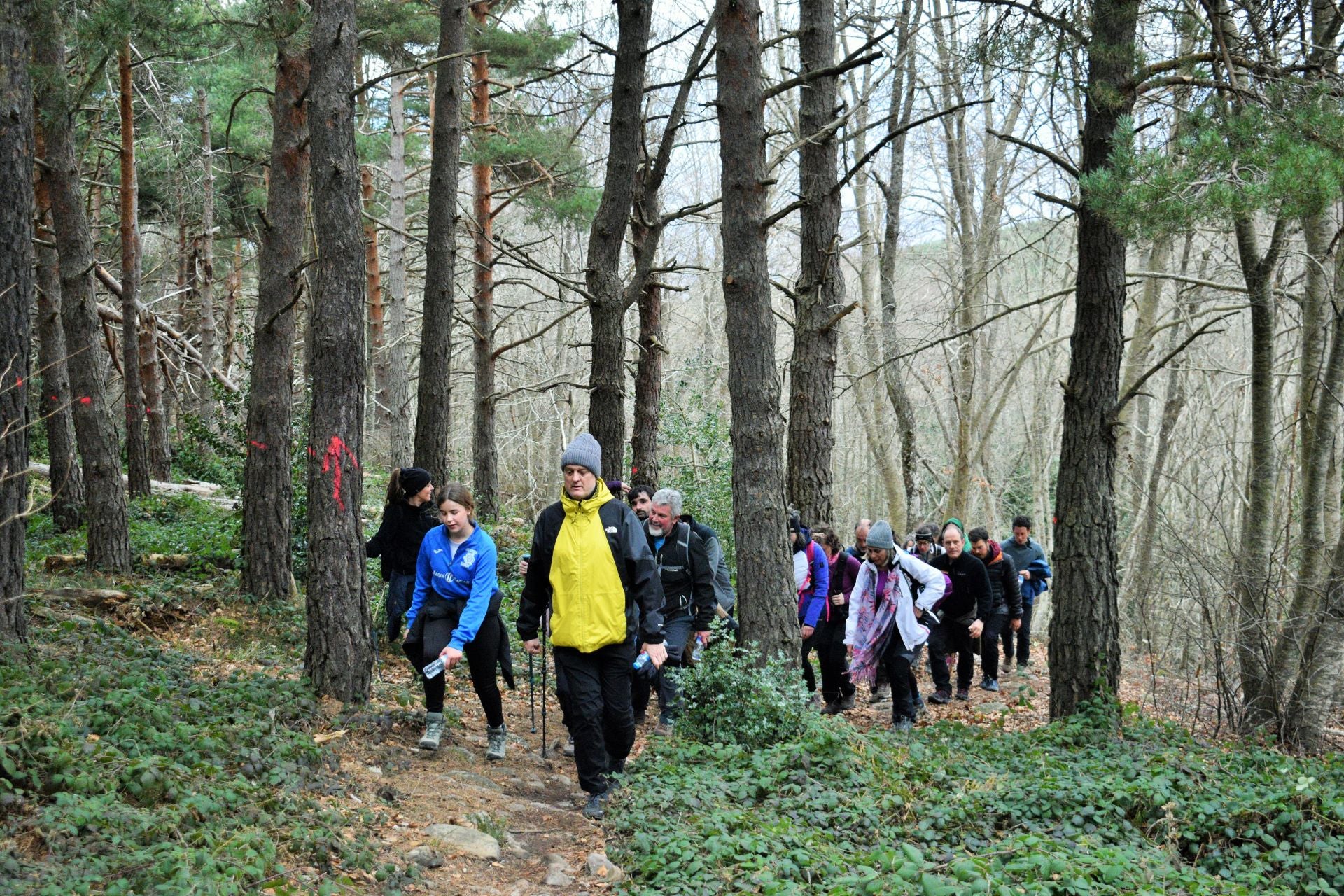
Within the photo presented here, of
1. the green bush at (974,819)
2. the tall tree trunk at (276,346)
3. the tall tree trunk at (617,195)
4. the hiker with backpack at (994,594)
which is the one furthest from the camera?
the hiker with backpack at (994,594)

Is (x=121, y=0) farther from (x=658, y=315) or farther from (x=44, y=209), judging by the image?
(x=658, y=315)

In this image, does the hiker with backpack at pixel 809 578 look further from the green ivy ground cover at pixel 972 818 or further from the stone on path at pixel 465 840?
the stone on path at pixel 465 840

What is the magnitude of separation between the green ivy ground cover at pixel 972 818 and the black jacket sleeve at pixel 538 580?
3.79 ft

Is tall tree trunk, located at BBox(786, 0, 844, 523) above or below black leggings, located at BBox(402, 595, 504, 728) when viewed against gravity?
above

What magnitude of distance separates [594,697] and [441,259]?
6.88m

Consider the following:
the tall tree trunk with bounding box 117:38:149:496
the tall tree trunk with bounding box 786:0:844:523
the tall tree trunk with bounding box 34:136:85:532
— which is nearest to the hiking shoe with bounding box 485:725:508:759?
the tall tree trunk with bounding box 786:0:844:523

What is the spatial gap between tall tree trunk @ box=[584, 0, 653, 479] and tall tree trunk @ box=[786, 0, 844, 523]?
69.1 inches

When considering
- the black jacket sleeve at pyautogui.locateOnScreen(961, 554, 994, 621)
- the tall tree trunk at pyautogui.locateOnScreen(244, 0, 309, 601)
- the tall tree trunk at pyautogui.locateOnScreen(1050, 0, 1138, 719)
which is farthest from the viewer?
the black jacket sleeve at pyautogui.locateOnScreen(961, 554, 994, 621)

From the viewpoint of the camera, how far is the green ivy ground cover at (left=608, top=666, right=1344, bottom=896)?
456 centimetres

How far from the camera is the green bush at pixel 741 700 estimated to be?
7.05m

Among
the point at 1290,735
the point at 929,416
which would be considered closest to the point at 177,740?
the point at 1290,735

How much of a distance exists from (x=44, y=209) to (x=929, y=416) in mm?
33770

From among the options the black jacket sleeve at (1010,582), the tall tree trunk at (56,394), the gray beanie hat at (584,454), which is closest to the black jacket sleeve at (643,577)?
the gray beanie hat at (584,454)

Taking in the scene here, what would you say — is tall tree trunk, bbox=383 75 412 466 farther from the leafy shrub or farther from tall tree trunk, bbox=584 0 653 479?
the leafy shrub
